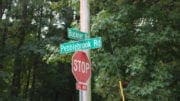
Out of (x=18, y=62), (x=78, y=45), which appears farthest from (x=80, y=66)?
(x=18, y=62)

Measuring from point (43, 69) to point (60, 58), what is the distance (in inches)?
870

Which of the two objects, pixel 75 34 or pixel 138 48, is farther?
pixel 138 48

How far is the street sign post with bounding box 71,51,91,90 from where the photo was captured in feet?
29.4

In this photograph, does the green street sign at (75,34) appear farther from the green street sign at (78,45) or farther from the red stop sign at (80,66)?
the red stop sign at (80,66)

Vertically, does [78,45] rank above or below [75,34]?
below

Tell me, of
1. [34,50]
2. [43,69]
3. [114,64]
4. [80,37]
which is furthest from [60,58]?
[43,69]

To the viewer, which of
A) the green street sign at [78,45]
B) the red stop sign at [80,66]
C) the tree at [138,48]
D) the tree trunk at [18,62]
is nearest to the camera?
the red stop sign at [80,66]

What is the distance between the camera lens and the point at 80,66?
9.12 m

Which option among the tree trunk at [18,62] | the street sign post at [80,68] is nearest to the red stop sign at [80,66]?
Result: the street sign post at [80,68]

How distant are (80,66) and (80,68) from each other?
4 centimetres

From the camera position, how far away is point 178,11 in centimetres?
1367

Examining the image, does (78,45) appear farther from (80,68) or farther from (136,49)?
(136,49)

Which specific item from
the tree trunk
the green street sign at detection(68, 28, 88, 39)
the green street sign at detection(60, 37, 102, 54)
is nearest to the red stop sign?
the green street sign at detection(60, 37, 102, 54)

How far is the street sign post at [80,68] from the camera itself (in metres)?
8.97
